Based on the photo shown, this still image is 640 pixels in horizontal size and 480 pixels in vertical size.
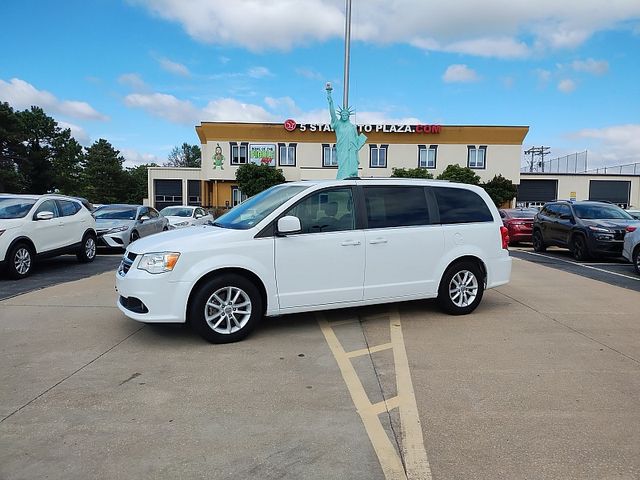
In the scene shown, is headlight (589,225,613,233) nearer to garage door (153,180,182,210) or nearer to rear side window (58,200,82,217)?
rear side window (58,200,82,217)

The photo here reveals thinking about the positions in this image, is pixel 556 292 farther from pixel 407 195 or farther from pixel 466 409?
pixel 466 409

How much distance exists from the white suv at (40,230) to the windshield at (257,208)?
17.7ft

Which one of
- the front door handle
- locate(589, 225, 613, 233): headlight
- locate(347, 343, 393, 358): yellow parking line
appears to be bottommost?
locate(347, 343, 393, 358): yellow parking line

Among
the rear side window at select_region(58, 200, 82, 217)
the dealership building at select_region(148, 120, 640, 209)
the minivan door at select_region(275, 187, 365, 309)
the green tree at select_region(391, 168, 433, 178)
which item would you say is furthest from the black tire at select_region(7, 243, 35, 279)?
the dealership building at select_region(148, 120, 640, 209)

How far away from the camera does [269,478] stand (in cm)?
278

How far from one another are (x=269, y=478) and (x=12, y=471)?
4.96ft

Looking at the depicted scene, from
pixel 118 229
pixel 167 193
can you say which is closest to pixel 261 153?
pixel 167 193

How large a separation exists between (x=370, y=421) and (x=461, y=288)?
3.39 m

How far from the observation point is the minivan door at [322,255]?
17.5ft

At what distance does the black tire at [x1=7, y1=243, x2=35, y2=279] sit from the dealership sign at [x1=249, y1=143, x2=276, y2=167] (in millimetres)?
34054

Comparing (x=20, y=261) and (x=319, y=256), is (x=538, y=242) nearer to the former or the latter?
(x=319, y=256)

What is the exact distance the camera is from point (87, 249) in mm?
11773

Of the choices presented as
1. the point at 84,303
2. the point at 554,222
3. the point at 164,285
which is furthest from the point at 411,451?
the point at 554,222

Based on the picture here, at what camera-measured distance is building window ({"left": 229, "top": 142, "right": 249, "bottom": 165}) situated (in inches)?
1694
